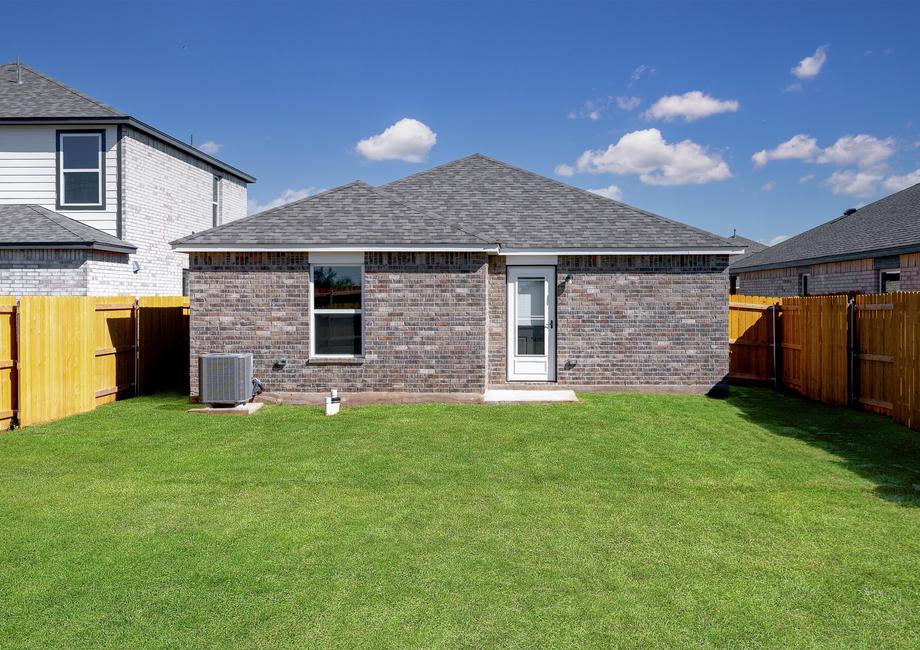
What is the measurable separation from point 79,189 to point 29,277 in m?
3.02

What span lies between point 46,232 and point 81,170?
8.04ft

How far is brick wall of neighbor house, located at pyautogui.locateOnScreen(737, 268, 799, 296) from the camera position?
23.8 meters

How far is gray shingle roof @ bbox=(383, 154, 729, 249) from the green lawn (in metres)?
5.06

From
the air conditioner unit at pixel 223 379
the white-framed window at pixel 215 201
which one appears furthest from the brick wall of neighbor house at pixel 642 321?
the white-framed window at pixel 215 201

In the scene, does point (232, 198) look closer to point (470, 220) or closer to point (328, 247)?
point (470, 220)

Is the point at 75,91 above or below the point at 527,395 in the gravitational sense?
above

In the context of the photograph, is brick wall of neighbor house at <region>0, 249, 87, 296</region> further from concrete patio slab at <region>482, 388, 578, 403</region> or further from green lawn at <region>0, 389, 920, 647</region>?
concrete patio slab at <region>482, 388, 578, 403</region>

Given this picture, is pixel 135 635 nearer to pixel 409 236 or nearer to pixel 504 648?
pixel 504 648

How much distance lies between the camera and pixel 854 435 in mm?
8953

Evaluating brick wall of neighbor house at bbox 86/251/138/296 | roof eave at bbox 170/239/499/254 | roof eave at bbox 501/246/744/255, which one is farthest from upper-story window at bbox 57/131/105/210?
roof eave at bbox 501/246/744/255

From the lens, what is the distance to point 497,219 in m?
14.2

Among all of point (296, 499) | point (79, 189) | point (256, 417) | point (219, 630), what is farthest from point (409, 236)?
point (79, 189)

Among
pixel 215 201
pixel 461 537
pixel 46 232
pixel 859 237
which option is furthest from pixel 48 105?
Answer: pixel 859 237

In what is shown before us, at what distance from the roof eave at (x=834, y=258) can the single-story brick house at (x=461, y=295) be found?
22.8ft
